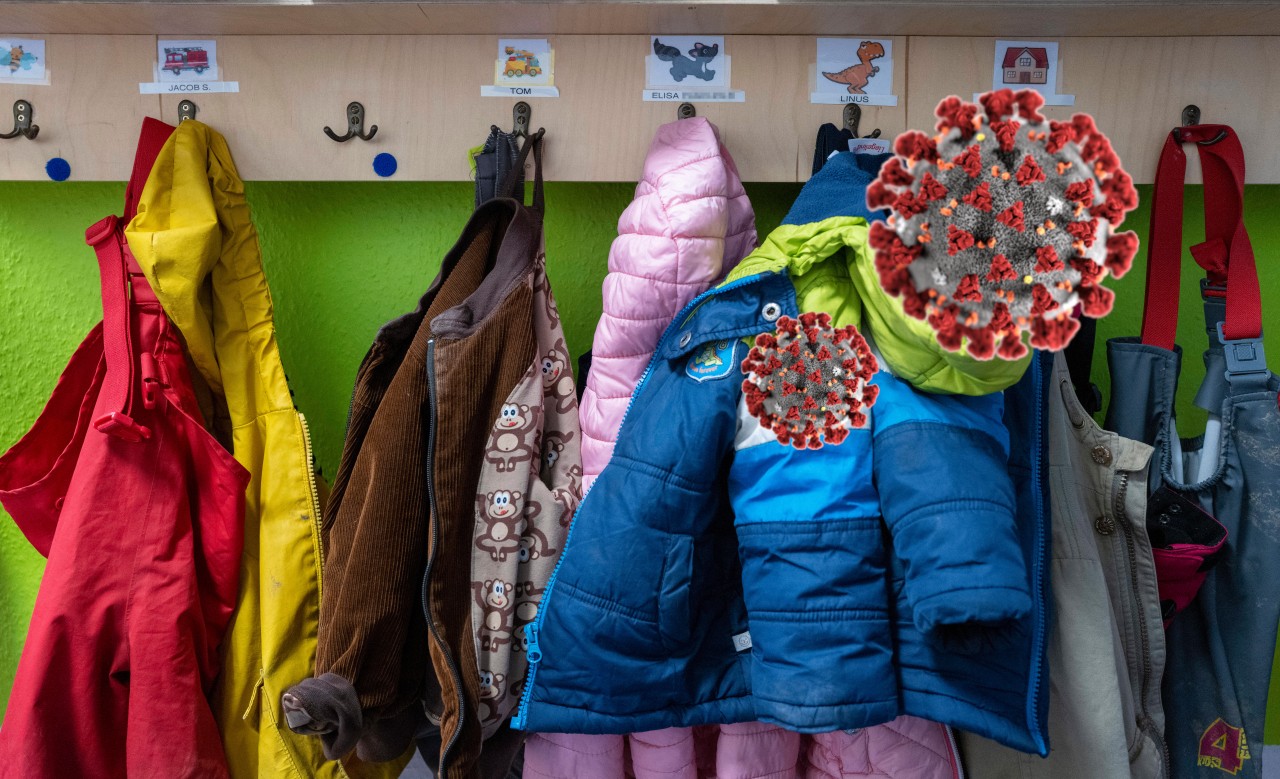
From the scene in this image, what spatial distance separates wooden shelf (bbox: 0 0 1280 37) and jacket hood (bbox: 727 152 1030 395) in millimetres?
202

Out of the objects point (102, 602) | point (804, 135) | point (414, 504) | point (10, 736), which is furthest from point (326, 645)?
point (804, 135)

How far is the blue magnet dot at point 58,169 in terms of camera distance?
1.16 meters

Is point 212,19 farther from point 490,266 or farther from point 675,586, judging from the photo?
point 675,586

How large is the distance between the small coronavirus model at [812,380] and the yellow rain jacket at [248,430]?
591 mm

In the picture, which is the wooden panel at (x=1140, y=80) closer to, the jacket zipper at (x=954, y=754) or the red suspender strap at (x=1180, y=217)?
the red suspender strap at (x=1180, y=217)

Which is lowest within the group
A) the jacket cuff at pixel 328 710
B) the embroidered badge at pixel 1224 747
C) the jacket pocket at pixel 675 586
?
the embroidered badge at pixel 1224 747

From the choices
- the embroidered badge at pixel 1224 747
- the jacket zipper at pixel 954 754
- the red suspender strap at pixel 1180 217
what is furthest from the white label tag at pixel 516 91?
the embroidered badge at pixel 1224 747

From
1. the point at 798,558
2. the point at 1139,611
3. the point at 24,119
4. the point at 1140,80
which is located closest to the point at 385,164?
the point at 24,119

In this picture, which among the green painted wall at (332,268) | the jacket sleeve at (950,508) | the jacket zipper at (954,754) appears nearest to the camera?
the jacket sleeve at (950,508)

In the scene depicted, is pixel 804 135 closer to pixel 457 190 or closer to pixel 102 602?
pixel 457 190

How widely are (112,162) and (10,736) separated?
0.71 m

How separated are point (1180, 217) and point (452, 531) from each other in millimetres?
940

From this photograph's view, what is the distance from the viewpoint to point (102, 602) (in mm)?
1014

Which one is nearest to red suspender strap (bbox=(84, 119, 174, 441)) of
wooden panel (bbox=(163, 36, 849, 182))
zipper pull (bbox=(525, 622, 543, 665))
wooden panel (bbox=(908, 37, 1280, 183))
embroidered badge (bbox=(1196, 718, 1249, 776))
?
wooden panel (bbox=(163, 36, 849, 182))
